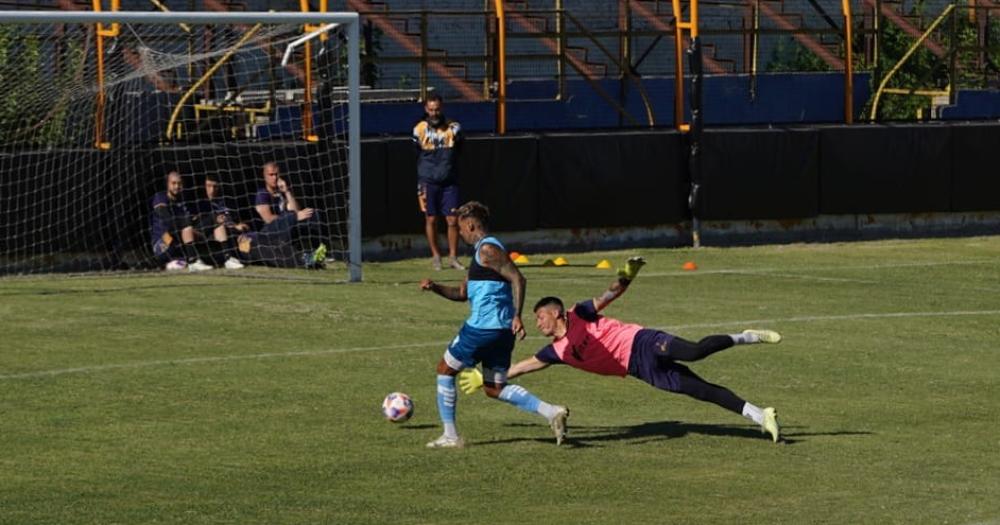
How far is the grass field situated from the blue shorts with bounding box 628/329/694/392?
462 millimetres

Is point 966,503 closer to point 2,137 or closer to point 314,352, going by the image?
point 314,352

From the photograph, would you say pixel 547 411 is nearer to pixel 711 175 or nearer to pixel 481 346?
pixel 481 346

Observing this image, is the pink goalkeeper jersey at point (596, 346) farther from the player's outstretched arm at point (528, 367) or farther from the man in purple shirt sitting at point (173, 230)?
the man in purple shirt sitting at point (173, 230)

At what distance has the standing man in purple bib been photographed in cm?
2500

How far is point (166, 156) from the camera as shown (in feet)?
82.4

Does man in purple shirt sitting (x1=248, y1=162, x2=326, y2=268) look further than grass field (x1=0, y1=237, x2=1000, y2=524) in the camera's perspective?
Yes

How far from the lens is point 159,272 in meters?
24.1

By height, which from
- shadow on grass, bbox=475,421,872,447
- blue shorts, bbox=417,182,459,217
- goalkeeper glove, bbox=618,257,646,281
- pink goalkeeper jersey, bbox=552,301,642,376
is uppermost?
goalkeeper glove, bbox=618,257,646,281

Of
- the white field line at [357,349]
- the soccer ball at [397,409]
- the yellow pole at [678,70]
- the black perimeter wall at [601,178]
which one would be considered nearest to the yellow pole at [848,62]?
the black perimeter wall at [601,178]

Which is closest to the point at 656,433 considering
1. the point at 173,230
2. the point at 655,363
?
the point at 655,363

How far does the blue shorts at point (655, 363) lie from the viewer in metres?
13.5

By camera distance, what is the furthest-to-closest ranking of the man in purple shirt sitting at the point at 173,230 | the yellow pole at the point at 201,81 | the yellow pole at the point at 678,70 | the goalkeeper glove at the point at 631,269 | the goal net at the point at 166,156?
the yellow pole at the point at 678,70 → the yellow pole at the point at 201,81 → the man in purple shirt sitting at the point at 173,230 → the goal net at the point at 166,156 → the goalkeeper glove at the point at 631,269

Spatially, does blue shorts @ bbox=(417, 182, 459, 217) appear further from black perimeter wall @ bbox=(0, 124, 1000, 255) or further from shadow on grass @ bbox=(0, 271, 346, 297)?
shadow on grass @ bbox=(0, 271, 346, 297)

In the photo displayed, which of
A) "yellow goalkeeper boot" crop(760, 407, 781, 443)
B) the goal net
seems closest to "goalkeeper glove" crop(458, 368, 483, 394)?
"yellow goalkeeper boot" crop(760, 407, 781, 443)
